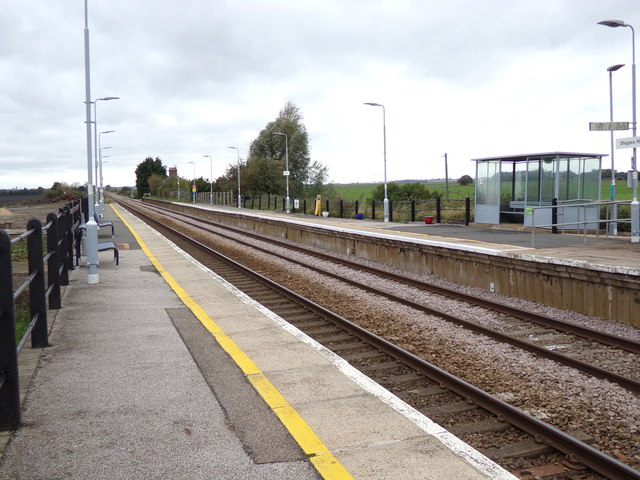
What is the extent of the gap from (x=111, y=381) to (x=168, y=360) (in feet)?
2.46

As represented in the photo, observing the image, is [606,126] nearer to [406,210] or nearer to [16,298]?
[16,298]

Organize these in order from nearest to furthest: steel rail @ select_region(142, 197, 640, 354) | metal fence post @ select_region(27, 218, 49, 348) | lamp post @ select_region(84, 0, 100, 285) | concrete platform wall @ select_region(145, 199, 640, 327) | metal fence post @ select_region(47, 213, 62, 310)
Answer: metal fence post @ select_region(27, 218, 49, 348) → steel rail @ select_region(142, 197, 640, 354) → metal fence post @ select_region(47, 213, 62, 310) → concrete platform wall @ select_region(145, 199, 640, 327) → lamp post @ select_region(84, 0, 100, 285)

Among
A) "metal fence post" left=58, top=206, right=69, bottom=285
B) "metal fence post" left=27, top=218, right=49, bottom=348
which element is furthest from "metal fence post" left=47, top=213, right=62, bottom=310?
"metal fence post" left=58, top=206, right=69, bottom=285

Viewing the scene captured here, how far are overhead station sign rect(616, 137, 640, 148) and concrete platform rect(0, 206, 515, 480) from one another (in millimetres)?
11270

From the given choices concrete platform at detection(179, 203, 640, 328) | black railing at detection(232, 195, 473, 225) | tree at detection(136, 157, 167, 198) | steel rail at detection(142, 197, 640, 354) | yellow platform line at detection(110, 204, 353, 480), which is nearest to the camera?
yellow platform line at detection(110, 204, 353, 480)

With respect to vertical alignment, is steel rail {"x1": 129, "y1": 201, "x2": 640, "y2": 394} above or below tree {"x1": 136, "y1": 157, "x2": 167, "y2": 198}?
below

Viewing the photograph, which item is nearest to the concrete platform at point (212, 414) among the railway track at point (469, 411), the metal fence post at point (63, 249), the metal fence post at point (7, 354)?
the metal fence post at point (7, 354)

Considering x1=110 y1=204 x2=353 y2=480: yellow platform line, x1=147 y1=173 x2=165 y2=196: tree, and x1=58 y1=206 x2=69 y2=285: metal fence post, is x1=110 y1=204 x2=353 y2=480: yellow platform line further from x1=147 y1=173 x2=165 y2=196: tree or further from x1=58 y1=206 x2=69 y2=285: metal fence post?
x1=147 y1=173 x2=165 y2=196: tree

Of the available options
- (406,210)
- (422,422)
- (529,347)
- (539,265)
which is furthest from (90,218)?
(406,210)

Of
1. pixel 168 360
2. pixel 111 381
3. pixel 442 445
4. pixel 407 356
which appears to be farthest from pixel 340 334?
pixel 442 445

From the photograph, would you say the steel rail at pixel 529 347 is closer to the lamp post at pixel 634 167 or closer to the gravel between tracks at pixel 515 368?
the gravel between tracks at pixel 515 368

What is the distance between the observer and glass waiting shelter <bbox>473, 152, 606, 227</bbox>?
65.8 feet

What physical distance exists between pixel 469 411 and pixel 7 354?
357 centimetres

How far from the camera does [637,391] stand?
5.57 meters
